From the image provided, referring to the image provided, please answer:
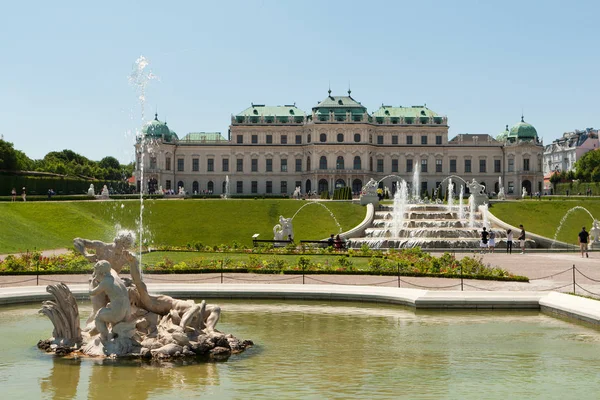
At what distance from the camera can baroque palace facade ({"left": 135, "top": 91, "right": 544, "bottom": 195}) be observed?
101312mm

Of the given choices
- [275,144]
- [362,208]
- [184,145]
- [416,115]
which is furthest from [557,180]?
[362,208]

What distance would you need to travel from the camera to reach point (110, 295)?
561 inches

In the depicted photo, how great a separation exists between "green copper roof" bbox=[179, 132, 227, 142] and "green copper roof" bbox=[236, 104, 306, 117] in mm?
5333

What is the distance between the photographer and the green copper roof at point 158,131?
334 ft

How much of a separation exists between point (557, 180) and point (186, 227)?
307 feet

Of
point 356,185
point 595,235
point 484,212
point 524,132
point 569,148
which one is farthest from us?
point 569,148

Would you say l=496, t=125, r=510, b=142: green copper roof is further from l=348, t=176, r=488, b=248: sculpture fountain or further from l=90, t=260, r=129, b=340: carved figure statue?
l=90, t=260, r=129, b=340: carved figure statue

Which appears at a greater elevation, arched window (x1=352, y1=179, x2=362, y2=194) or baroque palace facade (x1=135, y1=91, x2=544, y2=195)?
baroque palace facade (x1=135, y1=91, x2=544, y2=195)

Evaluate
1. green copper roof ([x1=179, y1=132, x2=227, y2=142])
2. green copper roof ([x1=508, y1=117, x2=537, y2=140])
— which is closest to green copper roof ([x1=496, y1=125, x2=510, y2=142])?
green copper roof ([x1=508, y1=117, x2=537, y2=140])

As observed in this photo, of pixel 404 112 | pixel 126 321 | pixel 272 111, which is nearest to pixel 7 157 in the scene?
pixel 272 111

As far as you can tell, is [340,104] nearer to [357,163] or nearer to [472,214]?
[357,163]

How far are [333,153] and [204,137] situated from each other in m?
A: 20.0

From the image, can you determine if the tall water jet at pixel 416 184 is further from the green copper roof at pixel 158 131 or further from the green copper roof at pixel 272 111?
the green copper roof at pixel 158 131

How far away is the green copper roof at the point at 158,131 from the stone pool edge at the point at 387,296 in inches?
3164
